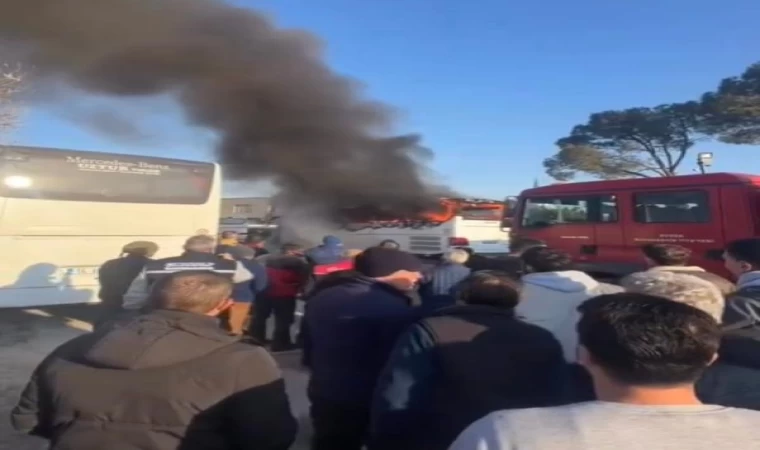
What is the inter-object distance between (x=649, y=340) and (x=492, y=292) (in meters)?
1.11

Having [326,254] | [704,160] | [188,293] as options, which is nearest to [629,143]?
[704,160]

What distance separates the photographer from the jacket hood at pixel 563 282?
3344 mm

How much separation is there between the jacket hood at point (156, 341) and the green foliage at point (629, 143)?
21174 millimetres

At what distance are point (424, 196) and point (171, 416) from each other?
1330cm

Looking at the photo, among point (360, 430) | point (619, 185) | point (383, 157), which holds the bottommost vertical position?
point (360, 430)

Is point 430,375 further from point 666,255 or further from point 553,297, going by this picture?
point 666,255

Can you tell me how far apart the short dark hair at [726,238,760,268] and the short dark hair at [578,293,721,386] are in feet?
8.23

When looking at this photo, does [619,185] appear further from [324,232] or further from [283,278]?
[324,232]

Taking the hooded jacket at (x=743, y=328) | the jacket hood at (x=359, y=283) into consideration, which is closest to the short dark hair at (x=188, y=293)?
the jacket hood at (x=359, y=283)

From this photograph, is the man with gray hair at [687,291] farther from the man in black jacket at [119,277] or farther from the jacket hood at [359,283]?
the man in black jacket at [119,277]

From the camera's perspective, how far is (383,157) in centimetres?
1494

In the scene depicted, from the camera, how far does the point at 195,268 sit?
579 cm

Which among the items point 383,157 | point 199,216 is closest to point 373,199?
point 383,157

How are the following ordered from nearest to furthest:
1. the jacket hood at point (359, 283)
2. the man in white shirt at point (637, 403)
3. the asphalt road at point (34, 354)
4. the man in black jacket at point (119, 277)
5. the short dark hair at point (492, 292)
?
the man in white shirt at point (637, 403), the short dark hair at point (492, 292), the jacket hood at point (359, 283), the asphalt road at point (34, 354), the man in black jacket at point (119, 277)
